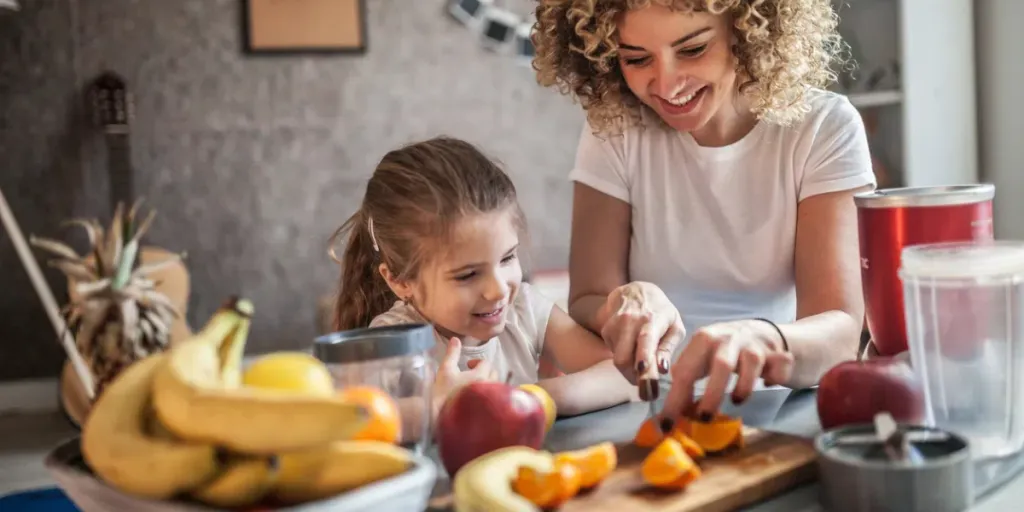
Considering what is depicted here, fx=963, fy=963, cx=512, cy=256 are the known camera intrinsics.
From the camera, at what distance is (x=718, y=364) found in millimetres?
935

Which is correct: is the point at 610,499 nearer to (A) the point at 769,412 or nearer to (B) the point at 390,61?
(A) the point at 769,412

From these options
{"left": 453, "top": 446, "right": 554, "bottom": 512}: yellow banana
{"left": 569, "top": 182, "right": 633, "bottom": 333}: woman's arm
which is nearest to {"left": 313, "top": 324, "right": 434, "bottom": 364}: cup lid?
{"left": 453, "top": 446, "right": 554, "bottom": 512}: yellow banana

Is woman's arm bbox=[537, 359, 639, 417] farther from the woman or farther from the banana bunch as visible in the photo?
the banana bunch

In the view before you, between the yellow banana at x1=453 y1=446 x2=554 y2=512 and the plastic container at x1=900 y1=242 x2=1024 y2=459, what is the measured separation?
358 mm

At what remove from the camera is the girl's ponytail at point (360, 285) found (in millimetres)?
1477

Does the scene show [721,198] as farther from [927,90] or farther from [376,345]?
[927,90]

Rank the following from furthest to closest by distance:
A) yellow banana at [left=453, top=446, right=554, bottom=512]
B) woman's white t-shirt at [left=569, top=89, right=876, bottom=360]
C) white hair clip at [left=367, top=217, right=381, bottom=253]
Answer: woman's white t-shirt at [left=569, top=89, right=876, bottom=360] < white hair clip at [left=367, top=217, right=381, bottom=253] < yellow banana at [left=453, top=446, right=554, bottom=512]

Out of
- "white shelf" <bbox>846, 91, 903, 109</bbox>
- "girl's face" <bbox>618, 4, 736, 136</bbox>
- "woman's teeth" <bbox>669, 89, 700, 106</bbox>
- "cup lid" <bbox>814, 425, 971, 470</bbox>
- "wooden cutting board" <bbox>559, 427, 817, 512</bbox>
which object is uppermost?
"white shelf" <bbox>846, 91, 903, 109</bbox>

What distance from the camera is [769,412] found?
106 centimetres

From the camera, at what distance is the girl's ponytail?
4.84 ft

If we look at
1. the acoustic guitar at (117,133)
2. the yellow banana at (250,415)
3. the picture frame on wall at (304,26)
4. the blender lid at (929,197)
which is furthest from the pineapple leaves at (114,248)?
the picture frame on wall at (304,26)

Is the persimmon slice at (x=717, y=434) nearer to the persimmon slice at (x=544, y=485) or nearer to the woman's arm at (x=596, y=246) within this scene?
the persimmon slice at (x=544, y=485)

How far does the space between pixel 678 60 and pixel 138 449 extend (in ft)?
3.11

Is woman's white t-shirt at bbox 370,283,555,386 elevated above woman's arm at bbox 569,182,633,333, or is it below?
below
